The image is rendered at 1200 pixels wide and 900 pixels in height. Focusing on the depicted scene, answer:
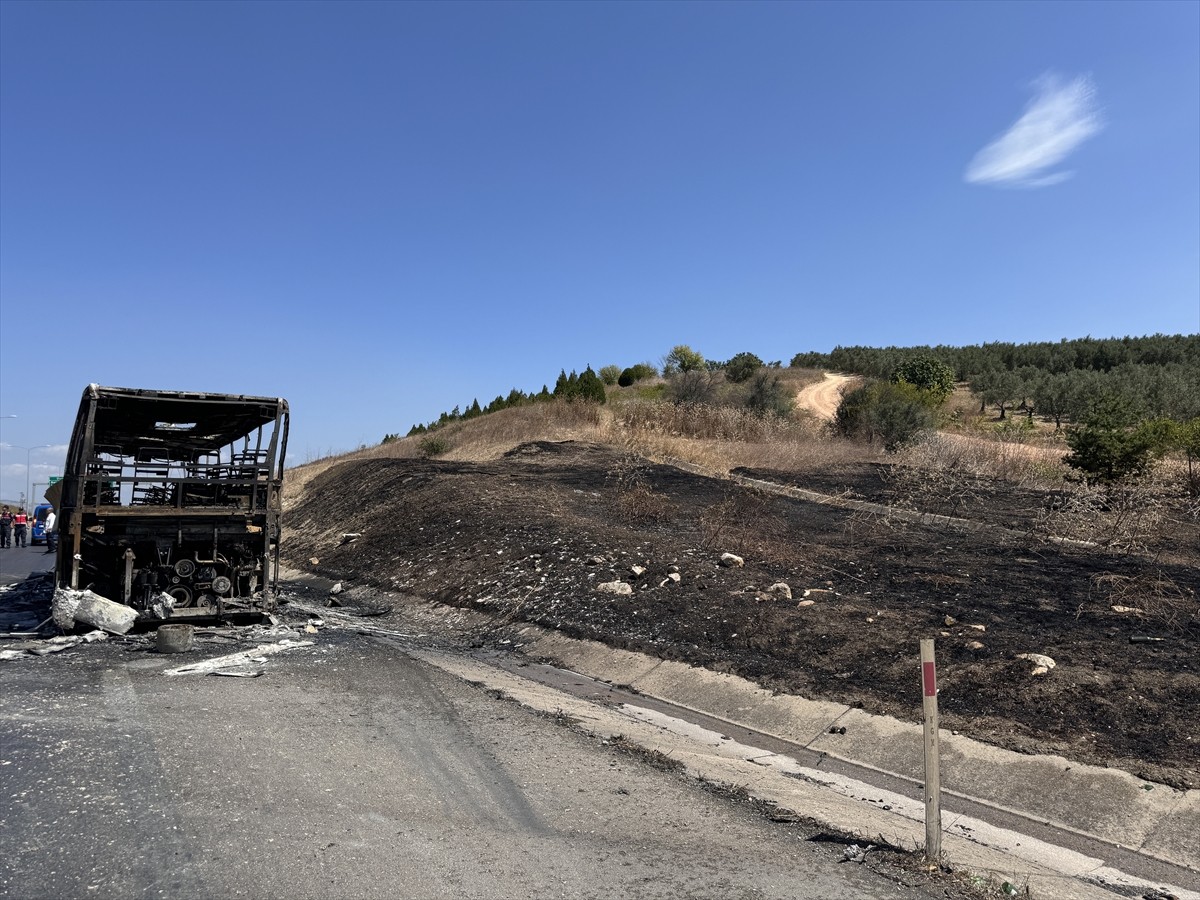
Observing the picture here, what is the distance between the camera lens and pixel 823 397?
5622cm

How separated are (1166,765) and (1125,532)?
26.1 ft

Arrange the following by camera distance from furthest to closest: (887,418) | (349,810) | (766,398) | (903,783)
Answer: (766,398)
(887,418)
(903,783)
(349,810)

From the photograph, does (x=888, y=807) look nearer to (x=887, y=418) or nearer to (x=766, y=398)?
(x=887, y=418)

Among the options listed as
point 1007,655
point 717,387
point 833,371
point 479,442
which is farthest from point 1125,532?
point 833,371

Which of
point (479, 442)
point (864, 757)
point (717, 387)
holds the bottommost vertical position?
point (864, 757)

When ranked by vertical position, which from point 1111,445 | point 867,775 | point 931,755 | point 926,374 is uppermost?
point 926,374

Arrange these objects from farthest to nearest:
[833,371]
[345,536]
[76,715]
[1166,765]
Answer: [833,371] → [345,536] → [76,715] → [1166,765]

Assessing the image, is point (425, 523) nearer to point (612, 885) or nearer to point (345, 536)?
point (345, 536)

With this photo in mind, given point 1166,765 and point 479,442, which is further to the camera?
point 479,442

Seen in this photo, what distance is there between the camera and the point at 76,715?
6852mm

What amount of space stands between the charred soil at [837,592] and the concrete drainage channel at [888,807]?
2.46ft

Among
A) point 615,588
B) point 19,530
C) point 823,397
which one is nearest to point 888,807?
point 615,588

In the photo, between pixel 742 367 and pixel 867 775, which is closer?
pixel 867 775

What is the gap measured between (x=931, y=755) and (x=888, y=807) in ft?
5.82
